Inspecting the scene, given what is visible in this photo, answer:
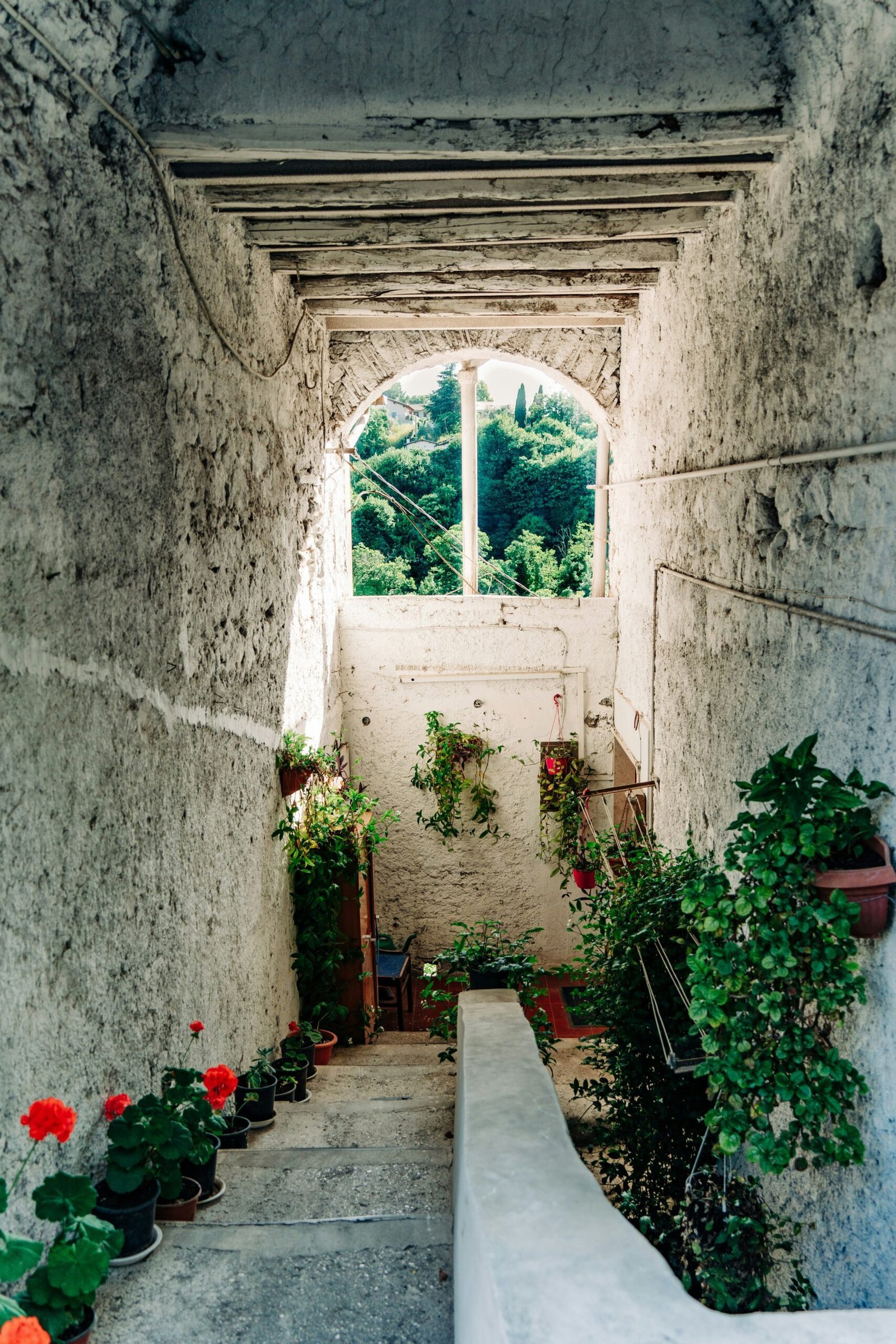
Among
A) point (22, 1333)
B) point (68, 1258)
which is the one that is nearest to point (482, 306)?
point (68, 1258)

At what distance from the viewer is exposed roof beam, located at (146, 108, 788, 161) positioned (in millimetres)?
2859

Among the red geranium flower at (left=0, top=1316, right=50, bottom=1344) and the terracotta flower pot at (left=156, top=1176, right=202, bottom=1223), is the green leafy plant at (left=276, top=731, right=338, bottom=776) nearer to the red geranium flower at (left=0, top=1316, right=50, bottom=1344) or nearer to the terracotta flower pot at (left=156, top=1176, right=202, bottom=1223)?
the terracotta flower pot at (left=156, top=1176, right=202, bottom=1223)

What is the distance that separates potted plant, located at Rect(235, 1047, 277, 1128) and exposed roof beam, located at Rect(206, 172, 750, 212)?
331cm

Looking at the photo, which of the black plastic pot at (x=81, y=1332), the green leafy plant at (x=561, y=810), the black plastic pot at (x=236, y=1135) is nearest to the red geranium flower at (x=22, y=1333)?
the black plastic pot at (x=81, y=1332)

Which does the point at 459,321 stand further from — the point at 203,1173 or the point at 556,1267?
the point at 556,1267

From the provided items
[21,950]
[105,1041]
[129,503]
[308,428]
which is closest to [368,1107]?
[105,1041]

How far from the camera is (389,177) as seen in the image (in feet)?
10.5

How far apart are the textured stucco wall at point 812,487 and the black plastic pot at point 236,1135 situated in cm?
193

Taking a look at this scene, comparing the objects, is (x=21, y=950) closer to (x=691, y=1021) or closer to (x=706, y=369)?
(x=691, y=1021)

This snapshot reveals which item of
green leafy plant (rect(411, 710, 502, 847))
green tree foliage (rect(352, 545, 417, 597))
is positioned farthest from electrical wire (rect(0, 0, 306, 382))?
green tree foliage (rect(352, 545, 417, 597))

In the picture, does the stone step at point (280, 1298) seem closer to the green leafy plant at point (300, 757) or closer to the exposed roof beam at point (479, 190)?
the green leafy plant at point (300, 757)

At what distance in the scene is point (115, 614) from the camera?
2.78 m

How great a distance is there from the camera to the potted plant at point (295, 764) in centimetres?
491

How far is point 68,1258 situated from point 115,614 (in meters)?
1.59
